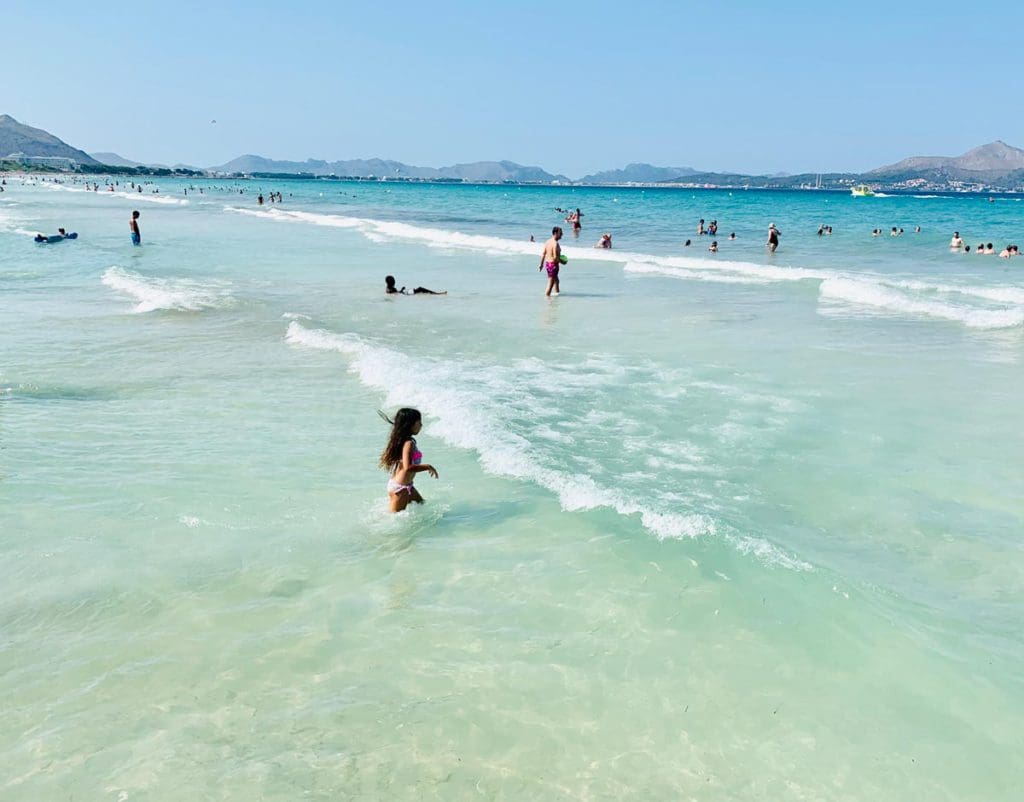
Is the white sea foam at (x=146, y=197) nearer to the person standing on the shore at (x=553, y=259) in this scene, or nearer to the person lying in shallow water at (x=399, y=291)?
the person lying in shallow water at (x=399, y=291)

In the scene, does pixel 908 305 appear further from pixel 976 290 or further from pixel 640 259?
pixel 640 259

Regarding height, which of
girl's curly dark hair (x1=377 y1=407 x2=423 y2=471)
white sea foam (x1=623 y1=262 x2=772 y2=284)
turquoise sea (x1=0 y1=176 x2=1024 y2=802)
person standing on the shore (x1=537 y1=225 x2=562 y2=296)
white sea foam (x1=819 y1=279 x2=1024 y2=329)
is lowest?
turquoise sea (x1=0 y1=176 x2=1024 y2=802)

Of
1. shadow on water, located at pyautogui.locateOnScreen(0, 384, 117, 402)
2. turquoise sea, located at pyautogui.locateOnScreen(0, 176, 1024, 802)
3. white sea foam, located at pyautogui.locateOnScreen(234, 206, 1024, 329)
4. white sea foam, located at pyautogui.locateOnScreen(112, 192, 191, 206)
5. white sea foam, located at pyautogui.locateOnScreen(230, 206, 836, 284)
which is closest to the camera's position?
turquoise sea, located at pyautogui.locateOnScreen(0, 176, 1024, 802)

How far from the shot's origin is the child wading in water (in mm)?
6641

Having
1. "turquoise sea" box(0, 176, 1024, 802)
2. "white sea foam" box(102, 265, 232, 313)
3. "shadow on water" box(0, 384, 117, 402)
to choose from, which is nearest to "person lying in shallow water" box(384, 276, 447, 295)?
"white sea foam" box(102, 265, 232, 313)

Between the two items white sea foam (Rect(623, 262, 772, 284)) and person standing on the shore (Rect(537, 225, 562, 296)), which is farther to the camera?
white sea foam (Rect(623, 262, 772, 284))

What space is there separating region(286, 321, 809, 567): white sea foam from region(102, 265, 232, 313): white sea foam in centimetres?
395

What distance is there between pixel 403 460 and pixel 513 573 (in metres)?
1.42

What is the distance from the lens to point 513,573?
5871mm

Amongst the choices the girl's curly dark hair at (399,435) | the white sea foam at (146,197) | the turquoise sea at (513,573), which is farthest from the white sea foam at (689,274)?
the white sea foam at (146,197)

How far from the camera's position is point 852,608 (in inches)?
212

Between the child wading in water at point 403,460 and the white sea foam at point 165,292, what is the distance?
12104mm

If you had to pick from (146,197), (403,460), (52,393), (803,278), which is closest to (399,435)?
(403,460)

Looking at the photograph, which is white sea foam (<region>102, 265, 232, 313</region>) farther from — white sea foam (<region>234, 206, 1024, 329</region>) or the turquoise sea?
white sea foam (<region>234, 206, 1024, 329</region>)
